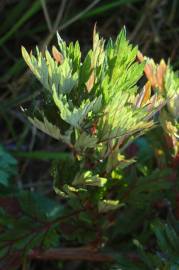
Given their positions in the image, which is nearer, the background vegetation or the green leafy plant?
the green leafy plant

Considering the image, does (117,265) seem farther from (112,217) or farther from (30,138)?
(30,138)

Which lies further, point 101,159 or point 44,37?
point 44,37

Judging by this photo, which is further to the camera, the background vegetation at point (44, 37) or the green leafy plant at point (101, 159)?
the background vegetation at point (44, 37)

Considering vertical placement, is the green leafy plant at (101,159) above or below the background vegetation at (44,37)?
below

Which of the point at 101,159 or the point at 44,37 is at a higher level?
the point at 44,37

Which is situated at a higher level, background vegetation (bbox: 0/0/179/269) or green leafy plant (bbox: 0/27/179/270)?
background vegetation (bbox: 0/0/179/269)

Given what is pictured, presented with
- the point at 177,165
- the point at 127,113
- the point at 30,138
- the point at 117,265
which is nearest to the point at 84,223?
the point at 117,265

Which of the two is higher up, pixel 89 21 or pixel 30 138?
pixel 89 21

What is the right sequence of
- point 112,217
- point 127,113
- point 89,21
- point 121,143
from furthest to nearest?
point 89,21 < point 112,217 < point 121,143 < point 127,113
